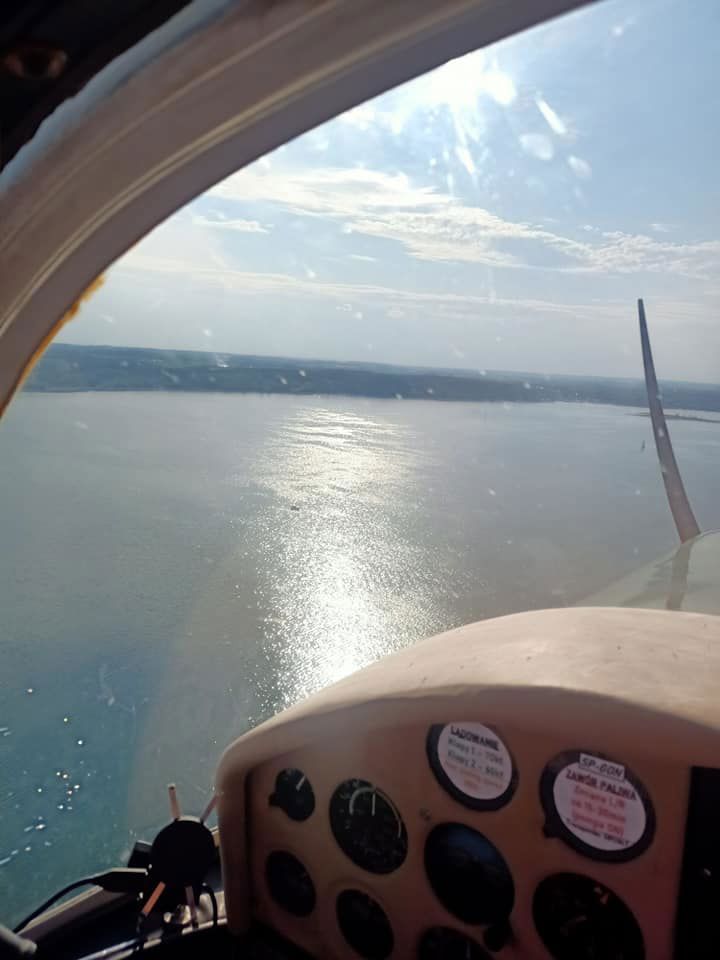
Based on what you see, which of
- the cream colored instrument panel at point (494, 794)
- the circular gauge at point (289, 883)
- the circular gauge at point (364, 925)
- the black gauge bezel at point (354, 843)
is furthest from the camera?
the circular gauge at point (289, 883)

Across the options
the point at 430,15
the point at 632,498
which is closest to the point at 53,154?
the point at 430,15

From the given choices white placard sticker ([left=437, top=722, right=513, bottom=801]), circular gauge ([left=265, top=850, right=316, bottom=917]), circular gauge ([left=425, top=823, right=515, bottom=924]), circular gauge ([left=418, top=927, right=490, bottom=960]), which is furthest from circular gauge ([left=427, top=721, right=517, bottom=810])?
circular gauge ([left=265, top=850, right=316, bottom=917])

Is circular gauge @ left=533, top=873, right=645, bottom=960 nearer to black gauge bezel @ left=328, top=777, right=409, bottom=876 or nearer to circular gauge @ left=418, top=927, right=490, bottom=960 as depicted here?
circular gauge @ left=418, top=927, right=490, bottom=960

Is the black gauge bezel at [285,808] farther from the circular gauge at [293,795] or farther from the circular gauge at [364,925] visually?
the circular gauge at [364,925]

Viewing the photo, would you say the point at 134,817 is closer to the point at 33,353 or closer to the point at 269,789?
the point at 269,789

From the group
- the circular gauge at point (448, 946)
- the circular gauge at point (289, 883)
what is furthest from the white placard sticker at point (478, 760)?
the circular gauge at point (289, 883)

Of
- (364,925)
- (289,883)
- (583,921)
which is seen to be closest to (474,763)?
(583,921)
